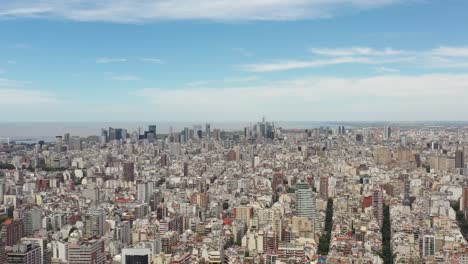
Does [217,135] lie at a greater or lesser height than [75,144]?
greater

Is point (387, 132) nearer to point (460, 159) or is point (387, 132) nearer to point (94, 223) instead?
point (460, 159)

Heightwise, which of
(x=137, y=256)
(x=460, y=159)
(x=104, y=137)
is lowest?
(x=137, y=256)

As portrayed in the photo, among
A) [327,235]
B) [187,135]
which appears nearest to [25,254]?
[327,235]

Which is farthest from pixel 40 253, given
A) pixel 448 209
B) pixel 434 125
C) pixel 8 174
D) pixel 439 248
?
pixel 434 125

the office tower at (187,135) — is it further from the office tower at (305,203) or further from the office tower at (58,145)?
the office tower at (305,203)

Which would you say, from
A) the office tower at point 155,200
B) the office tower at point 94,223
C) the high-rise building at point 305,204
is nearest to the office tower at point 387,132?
the office tower at point 155,200
